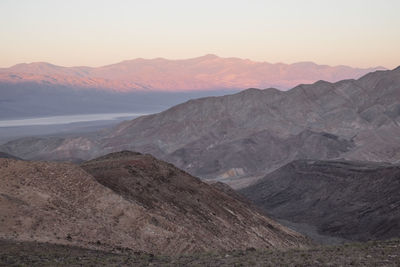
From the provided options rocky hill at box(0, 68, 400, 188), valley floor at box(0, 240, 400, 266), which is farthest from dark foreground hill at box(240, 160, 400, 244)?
valley floor at box(0, 240, 400, 266)

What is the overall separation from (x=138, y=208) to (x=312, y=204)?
4194 centimetres

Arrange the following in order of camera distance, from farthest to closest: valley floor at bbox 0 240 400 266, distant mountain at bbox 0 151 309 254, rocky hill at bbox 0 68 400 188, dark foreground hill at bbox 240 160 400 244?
rocky hill at bbox 0 68 400 188 → dark foreground hill at bbox 240 160 400 244 → distant mountain at bbox 0 151 309 254 → valley floor at bbox 0 240 400 266

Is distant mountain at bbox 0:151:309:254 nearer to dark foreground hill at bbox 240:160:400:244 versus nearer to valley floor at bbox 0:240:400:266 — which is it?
valley floor at bbox 0:240:400:266

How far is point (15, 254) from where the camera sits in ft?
64.8

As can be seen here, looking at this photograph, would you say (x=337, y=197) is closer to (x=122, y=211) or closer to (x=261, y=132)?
(x=122, y=211)

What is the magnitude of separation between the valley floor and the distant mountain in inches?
66.0

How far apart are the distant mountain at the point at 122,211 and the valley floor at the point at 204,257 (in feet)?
5.50

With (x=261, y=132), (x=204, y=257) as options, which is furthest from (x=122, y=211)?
(x=261, y=132)

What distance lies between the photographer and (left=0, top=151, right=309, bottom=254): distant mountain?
2425 cm

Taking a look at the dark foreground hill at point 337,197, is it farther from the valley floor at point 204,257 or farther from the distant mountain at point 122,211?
the valley floor at point 204,257

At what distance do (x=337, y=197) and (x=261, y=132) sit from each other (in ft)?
191

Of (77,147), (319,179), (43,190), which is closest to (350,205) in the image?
(319,179)

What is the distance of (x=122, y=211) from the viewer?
89.9 feet

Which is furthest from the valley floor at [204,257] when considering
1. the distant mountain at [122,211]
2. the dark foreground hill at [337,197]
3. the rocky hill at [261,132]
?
the rocky hill at [261,132]
